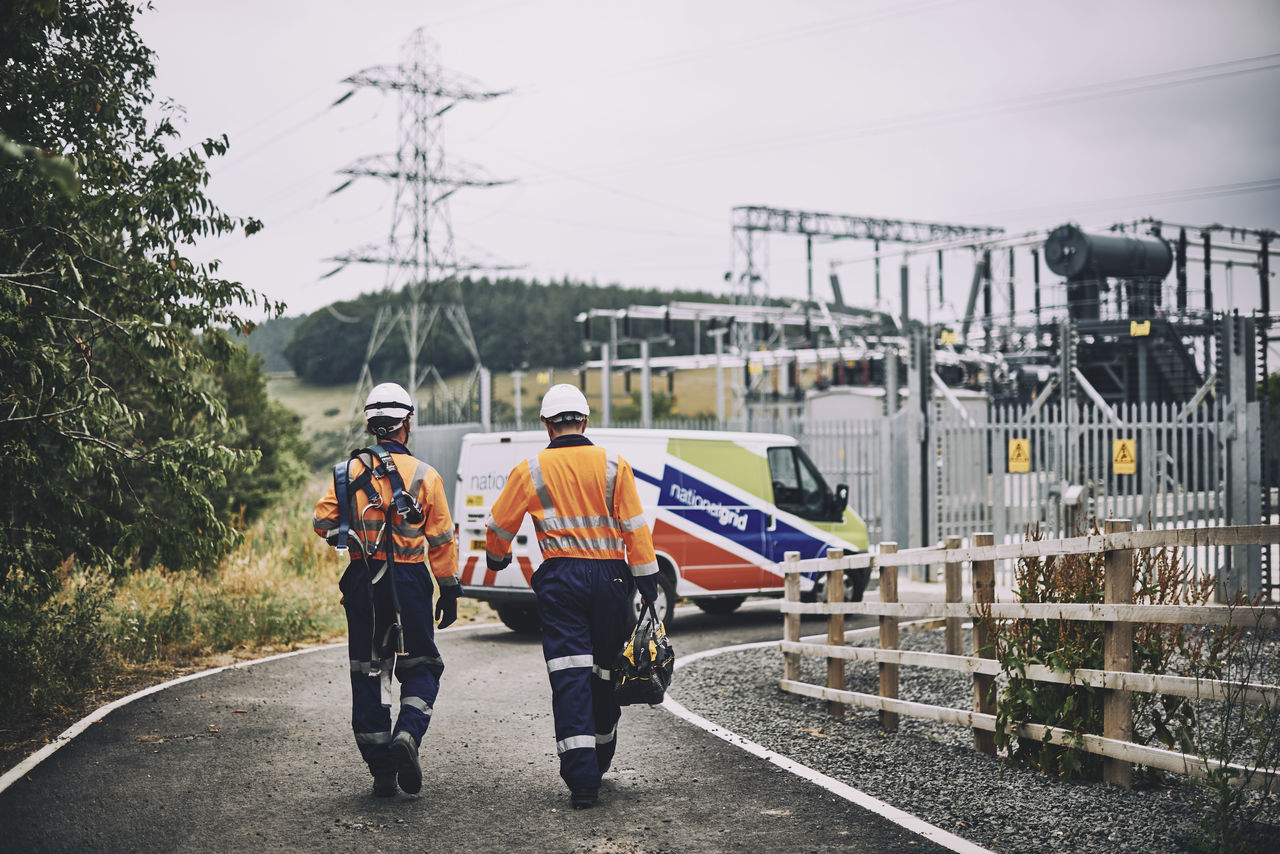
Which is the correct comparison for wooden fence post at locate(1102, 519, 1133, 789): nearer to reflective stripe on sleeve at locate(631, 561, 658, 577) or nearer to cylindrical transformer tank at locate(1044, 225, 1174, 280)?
reflective stripe on sleeve at locate(631, 561, 658, 577)

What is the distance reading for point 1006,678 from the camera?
7.08 meters

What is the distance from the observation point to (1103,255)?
28.1 m

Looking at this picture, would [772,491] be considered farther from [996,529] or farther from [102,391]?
[102,391]

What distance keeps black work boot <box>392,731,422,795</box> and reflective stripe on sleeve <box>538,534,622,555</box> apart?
1146 millimetres

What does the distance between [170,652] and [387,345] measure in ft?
261

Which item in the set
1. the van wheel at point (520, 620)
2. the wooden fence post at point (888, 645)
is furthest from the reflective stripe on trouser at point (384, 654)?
the van wheel at point (520, 620)

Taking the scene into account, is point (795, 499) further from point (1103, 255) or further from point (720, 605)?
point (1103, 255)

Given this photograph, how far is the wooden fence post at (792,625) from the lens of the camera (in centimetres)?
927

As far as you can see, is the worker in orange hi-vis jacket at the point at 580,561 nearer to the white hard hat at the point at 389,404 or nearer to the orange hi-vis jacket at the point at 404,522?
the orange hi-vis jacket at the point at 404,522

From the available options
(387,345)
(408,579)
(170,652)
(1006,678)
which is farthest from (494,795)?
(387,345)

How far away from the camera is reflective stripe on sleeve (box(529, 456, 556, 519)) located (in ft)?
20.6

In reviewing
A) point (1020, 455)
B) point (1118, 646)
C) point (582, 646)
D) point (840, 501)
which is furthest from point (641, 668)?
point (1020, 455)

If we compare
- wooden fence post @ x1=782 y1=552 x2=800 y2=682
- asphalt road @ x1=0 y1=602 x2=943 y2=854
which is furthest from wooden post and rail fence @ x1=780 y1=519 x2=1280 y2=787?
asphalt road @ x1=0 y1=602 x2=943 y2=854

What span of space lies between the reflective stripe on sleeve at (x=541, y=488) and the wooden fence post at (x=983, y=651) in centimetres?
247
